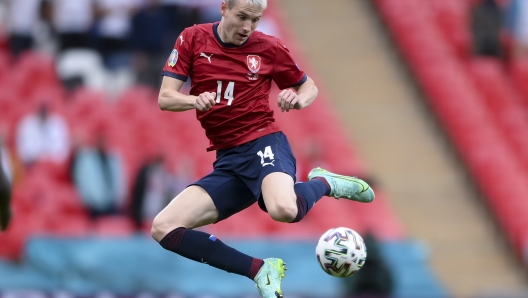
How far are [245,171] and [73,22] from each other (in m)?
6.90

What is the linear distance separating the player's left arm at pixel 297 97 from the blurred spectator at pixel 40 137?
515cm

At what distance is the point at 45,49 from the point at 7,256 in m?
3.72

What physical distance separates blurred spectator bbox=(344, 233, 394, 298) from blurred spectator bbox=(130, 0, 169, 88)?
4.28m

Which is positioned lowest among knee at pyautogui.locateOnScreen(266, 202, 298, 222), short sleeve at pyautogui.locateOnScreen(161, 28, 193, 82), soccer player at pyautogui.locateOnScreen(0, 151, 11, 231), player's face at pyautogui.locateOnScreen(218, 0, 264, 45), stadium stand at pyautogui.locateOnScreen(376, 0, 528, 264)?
knee at pyautogui.locateOnScreen(266, 202, 298, 222)

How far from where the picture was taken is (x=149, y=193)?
11.5m

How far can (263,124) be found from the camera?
7.42 metres

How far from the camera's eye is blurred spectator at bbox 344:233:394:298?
34.9 feet

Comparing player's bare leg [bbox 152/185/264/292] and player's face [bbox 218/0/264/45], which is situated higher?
player's face [bbox 218/0/264/45]

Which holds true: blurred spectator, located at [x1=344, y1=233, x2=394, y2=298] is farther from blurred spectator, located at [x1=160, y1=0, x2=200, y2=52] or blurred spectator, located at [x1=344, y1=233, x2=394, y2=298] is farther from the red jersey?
blurred spectator, located at [x1=160, y1=0, x2=200, y2=52]

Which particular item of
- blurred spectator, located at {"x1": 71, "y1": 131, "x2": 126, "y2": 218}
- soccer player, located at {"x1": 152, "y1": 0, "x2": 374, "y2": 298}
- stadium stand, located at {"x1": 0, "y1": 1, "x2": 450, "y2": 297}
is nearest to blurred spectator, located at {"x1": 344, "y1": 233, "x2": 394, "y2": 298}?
stadium stand, located at {"x1": 0, "y1": 1, "x2": 450, "y2": 297}

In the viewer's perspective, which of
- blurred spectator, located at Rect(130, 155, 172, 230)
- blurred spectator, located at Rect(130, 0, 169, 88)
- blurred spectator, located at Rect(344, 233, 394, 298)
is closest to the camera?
blurred spectator, located at Rect(344, 233, 394, 298)

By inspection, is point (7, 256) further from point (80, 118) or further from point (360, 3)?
point (360, 3)

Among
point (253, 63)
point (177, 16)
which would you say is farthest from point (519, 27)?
point (253, 63)

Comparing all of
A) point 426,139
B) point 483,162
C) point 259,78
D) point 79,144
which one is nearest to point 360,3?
point 426,139
